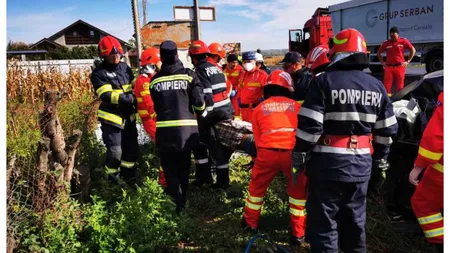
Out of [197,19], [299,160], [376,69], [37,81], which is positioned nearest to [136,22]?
[197,19]

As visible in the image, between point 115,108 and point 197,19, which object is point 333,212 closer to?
point 115,108

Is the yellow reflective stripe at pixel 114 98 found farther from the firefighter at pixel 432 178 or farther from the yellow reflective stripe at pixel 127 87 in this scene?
the firefighter at pixel 432 178

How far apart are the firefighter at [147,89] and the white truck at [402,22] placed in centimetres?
1205

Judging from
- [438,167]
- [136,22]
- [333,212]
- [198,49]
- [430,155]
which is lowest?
[333,212]

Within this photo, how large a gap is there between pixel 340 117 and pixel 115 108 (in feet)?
10.4

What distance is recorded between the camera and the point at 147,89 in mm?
4832

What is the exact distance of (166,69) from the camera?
4055 millimetres

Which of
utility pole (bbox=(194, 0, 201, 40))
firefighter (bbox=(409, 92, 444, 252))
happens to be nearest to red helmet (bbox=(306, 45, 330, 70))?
firefighter (bbox=(409, 92, 444, 252))

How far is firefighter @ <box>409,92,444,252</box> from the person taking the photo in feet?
8.51

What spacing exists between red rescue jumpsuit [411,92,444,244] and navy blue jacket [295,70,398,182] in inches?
15.3

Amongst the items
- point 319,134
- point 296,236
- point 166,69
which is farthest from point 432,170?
point 166,69

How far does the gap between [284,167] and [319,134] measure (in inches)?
37.6

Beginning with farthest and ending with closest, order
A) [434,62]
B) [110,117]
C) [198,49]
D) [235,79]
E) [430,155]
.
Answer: [434,62] < [235,79] < [198,49] < [110,117] < [430,155]

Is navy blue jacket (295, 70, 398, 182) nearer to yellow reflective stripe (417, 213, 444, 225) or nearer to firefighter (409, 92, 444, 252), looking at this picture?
firefighter (409, 92, 444, 252)
